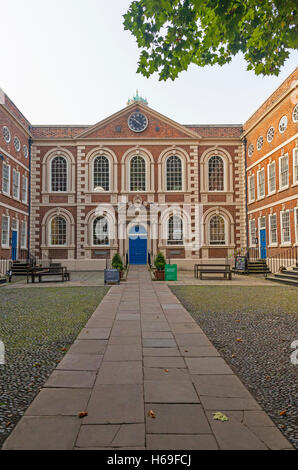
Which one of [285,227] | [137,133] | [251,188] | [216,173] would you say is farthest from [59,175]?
[285,227]

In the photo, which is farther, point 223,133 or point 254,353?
point 223,133

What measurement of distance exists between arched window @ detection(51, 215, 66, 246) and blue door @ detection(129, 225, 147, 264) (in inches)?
202

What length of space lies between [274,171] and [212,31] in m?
17.5

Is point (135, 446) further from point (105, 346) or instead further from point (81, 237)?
point (81, 237)

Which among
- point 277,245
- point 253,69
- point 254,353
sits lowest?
point 254,353

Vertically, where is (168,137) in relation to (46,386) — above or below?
above

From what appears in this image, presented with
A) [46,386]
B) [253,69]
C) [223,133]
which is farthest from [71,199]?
[46,386]

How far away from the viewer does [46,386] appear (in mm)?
3619

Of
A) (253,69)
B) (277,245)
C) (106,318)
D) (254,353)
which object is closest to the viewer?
(254,353)

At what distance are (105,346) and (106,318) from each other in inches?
84.3

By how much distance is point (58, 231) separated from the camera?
83.6 ft

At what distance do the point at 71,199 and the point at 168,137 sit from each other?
8762mm

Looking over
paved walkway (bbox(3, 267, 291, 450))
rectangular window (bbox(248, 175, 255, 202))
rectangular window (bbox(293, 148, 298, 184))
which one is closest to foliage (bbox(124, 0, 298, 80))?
paved walkway (bbox(3, 267, 291, 450))
